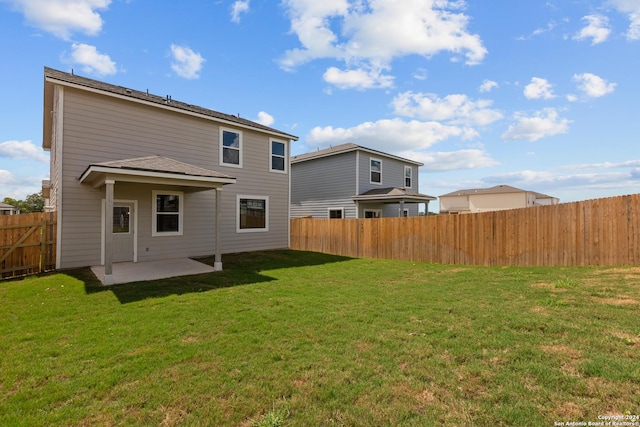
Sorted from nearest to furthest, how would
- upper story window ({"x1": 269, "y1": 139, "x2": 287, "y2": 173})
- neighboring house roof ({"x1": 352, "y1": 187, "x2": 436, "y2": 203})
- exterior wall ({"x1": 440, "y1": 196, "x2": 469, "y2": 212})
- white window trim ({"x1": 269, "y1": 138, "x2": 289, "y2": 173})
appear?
white window trim ({"x1": 269, "y1": 138, "x2": 289, "y2": 173}) < upper story window ({"x1": 269, "y1": 139, "x2": 287, "y2": 173}) < neighboring house roof ({"x1": 352, "y1": 187, "x2": 436, "y2": 203}) < exterior wall ({"x1": 440, "y1": 196, "x2": 469, "y2": 212})

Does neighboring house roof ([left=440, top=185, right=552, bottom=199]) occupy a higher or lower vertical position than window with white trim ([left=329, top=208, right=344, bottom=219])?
higher

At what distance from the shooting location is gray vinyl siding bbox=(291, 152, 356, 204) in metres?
18.0

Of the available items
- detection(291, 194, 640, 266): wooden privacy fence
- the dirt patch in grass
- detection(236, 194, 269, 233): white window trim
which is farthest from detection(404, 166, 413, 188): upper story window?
the dirt patch in grass

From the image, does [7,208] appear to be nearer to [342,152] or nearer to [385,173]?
[342,152]

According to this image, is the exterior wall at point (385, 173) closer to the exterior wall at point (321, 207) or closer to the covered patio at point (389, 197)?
the covered patio at point (389, 197)

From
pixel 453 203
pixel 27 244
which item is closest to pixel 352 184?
pixel 27 244

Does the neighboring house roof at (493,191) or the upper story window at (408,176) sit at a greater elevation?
the neighboring house roof at (493,191)

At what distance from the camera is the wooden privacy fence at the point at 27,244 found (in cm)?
808

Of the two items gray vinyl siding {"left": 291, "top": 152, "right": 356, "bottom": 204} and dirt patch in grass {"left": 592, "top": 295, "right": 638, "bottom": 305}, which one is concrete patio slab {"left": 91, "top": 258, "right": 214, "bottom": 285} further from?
gray vinyl siding {"left": 291, "top": 152, "right": 356, "bottom": 204}

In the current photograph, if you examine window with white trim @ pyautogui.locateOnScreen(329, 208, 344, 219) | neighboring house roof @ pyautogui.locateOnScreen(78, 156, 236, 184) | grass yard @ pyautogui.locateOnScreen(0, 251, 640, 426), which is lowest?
grass yard @ pyautogui.locateOnScreen(0, 251, 640, 426)

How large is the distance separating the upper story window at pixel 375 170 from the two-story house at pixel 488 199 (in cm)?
2171

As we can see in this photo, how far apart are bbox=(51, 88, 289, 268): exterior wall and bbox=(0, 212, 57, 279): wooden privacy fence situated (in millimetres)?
325

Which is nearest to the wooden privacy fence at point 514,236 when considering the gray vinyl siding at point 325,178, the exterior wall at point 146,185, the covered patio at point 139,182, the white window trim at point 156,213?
the exterior wall at point 146,185

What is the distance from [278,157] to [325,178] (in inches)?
209
